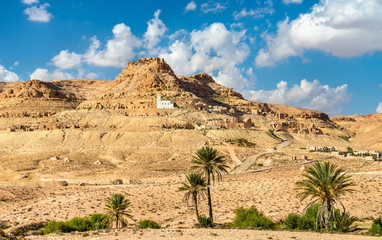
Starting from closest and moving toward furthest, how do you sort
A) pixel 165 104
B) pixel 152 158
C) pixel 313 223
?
pixel 313 223
pixel 152 158
pixel 165 104

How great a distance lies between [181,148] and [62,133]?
30.0m

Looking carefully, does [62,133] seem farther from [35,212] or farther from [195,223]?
[195,223]

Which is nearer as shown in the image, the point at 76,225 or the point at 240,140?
the point at 76,225

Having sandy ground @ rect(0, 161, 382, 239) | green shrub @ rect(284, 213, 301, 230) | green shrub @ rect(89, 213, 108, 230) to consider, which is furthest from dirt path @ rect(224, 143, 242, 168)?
green shrub @ rect(284, 213, 301, 230)

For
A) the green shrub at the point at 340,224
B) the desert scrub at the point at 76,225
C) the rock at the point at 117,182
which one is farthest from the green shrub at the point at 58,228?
the rock at the point at 117,182

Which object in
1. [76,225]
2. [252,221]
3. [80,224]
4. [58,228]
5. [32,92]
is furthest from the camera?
[32,92]

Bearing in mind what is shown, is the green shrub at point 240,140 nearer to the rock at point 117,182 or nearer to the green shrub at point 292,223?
the rock at point 117,182

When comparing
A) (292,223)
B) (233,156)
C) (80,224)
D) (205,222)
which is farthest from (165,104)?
(292,223)

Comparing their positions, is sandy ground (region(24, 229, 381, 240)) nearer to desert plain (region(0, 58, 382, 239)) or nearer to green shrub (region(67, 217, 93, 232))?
desert plain (region(0, 58, 382, 239))

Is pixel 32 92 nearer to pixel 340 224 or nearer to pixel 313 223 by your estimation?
pixel 313 223

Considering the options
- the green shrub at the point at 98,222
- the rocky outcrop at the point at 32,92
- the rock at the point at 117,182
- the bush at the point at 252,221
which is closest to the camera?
the bush at the point at 252,221

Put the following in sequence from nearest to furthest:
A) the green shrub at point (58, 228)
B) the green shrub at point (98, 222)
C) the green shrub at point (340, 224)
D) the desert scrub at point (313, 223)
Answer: the green shrub at point (340, 224) → the desert scrub at point (313, 223) → the green shrub at point (58, 228) → the green shrub at point (98, 222)

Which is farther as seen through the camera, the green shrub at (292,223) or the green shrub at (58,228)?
the green shrub at (58,228)

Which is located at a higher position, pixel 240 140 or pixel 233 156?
pixel 240 140
